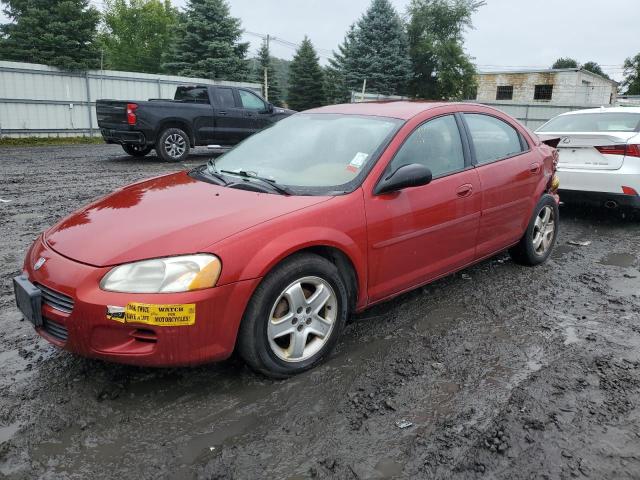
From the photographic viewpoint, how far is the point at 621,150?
20.4 feet

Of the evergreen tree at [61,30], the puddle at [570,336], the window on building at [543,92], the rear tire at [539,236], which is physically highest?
the evergreen tree at [61,30]

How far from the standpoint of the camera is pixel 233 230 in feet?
8.86

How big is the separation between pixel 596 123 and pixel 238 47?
83.2 ft

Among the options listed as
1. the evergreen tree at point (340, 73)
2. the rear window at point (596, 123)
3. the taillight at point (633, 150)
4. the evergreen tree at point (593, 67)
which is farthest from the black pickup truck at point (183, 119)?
the evergreen tree at point (593, 67)

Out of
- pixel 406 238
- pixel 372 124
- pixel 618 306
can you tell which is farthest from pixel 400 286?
pixel 618 306

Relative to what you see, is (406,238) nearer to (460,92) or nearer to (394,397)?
(394,397)

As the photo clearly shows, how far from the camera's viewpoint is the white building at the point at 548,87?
129 feet

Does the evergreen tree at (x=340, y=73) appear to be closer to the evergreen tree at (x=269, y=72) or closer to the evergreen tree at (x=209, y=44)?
the evergreen tree at (x=269, y=72)

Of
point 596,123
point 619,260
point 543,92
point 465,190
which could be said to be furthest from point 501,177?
point 543,92

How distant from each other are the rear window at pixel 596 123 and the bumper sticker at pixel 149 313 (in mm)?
6342

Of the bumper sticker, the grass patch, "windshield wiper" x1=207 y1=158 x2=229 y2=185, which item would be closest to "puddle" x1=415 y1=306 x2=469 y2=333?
"windshield wiper" x1=207 y1=158 x2=229 y2=185

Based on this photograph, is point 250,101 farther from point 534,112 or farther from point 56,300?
point 534,112

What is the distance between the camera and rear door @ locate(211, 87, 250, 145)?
12422 mm

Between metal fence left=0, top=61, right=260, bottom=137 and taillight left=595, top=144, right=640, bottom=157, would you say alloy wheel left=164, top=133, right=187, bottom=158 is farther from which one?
taillight left=595, top=144, right=640, bottom=157
